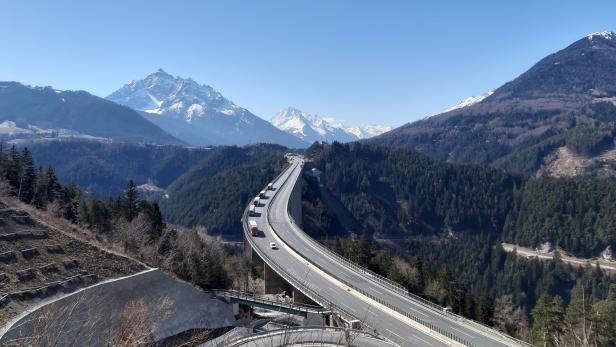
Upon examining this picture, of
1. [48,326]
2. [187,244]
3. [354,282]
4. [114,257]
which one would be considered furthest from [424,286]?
[48,326]

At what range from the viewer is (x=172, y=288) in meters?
33.6

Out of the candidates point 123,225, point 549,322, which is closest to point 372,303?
point 549,322

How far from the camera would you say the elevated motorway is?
34469 millimetres

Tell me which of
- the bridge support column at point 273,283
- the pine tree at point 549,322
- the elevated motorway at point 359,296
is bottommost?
the pine tree at point 549,322

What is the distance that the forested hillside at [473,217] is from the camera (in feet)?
360

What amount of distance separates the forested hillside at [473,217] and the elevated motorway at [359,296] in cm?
1181

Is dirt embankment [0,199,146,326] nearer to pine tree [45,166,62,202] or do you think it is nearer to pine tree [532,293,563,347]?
pine tree [45,166,62,202]

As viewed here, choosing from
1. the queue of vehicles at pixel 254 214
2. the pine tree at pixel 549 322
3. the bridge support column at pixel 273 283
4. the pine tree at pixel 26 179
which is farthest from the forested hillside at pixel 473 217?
the pine tree at pixel 26 179

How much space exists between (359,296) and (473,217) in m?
128

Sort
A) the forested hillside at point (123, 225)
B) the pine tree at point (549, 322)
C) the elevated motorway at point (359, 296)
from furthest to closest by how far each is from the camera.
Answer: the forested hillside at point (123, 225) → the pine tree at point (549, 322) → the elevated motorway at point (359, 296)

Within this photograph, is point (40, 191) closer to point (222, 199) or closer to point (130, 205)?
point (130, 205)

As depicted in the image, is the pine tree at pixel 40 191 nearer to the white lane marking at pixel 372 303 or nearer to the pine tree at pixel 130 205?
the pine tree at pixel 130 205

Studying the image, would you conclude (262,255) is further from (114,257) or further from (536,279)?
(536,279)

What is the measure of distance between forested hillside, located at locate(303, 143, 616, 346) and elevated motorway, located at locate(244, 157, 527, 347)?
1181 cm
